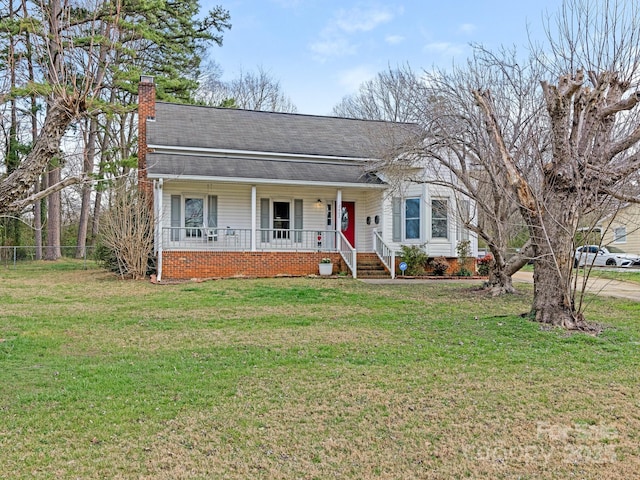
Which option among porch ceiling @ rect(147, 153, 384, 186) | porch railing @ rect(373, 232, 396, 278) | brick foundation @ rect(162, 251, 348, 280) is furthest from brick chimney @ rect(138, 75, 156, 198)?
porch railing @ rect(373, 232, 396, 278)

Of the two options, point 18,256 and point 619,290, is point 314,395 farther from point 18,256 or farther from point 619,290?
point 18,256

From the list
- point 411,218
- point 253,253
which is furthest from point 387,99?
point 253,253

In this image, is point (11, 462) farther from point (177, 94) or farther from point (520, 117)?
point (177, 94)

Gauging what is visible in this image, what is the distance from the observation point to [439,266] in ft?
54.3

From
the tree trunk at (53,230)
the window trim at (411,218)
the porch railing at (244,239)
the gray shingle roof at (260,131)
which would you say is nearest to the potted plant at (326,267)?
the porch railing at (244,239)

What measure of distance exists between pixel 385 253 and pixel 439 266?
1.85 meters

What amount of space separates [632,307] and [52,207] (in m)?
25.0

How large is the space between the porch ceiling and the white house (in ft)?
0.11

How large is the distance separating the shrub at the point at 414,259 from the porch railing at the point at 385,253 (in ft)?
1.59

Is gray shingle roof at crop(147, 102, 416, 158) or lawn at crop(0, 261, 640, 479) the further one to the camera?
gray shingle roof at crop(147, 102, 416, 158)

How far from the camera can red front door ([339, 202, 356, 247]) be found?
60.1 ft

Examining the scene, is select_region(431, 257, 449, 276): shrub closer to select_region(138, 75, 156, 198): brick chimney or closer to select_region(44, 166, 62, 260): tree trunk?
select_region(138, 75, 156, 198): brick chimney

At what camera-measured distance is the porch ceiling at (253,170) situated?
593 inches

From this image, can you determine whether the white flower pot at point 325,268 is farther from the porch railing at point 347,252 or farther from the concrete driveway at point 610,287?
the concrete driveway at point 610,287
